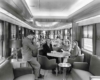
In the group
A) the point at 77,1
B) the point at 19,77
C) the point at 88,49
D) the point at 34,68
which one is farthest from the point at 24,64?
the point at 88,49

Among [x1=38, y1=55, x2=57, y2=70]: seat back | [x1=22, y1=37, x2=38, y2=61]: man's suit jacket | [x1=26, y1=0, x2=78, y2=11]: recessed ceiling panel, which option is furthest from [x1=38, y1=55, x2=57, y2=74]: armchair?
[x1=26, y1=0, x2=78, y2=11]: recessed ceiling panel

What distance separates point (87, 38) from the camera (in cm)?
743

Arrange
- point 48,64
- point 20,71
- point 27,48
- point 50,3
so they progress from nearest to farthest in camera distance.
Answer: point 20,71
point 27,48
point 48,64
point 50,3

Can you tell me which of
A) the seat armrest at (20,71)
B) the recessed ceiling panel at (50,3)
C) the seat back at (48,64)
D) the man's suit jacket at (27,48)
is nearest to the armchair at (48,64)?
the seat back at (48,64)

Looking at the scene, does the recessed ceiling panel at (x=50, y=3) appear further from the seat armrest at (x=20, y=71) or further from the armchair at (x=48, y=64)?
the seat armrest at (x=20, y=71)

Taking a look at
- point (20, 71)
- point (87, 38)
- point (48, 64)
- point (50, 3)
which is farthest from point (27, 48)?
point (87, 38)

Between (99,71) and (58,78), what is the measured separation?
1.90 meters

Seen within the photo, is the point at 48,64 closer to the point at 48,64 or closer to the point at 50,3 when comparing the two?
the point at 48,64

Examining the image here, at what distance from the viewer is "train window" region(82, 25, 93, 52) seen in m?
7.04

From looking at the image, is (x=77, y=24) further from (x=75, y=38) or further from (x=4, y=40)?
(x=4, y=40)

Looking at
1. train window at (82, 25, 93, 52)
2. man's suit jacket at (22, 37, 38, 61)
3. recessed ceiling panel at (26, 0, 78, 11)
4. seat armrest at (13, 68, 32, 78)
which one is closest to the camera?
seat armrest at (13, 68, 32, 78)

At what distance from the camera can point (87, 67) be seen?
4.86m

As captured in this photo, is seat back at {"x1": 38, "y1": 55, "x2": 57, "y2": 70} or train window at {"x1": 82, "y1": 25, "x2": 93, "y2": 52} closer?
seat back at {"x1": 38, "y1": 55, "x2": 57, "y2": 70}

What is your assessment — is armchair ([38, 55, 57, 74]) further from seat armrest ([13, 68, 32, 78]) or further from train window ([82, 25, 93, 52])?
train window ([82, 25, 93, 52])
